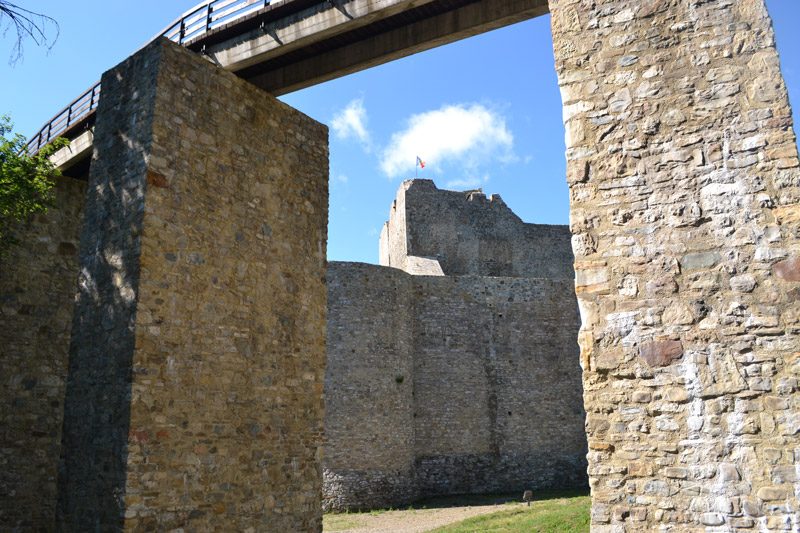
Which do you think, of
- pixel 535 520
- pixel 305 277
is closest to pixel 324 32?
pixel 305 277

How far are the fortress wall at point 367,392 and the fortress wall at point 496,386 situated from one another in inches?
41.8

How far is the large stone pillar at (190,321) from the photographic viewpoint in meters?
6.68

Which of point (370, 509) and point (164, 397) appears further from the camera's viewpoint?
→ point (370, 509)

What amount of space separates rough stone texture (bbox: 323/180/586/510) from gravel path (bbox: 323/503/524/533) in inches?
45.9

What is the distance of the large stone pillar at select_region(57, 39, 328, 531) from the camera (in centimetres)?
668

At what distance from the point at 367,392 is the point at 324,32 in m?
13.1

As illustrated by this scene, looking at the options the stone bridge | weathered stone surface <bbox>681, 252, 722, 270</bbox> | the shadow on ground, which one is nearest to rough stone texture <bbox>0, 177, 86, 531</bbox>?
the stone bridge

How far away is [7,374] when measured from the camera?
397 inches

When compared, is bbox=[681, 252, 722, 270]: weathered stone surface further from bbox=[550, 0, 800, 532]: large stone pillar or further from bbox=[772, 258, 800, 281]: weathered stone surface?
bbox=[772, 258, 800, 281]: weathered stone surface

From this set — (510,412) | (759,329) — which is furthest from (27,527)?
(510,412)

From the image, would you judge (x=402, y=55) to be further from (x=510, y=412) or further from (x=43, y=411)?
(x=510, y=412)

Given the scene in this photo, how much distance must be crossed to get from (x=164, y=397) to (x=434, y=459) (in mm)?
→ 14709

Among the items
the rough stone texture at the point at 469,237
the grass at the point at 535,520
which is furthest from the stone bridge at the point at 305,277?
the rough stone texture at the point at 469,237

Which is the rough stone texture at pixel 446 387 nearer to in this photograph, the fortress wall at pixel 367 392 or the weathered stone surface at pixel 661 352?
the fortress wall at pixel 367 392
